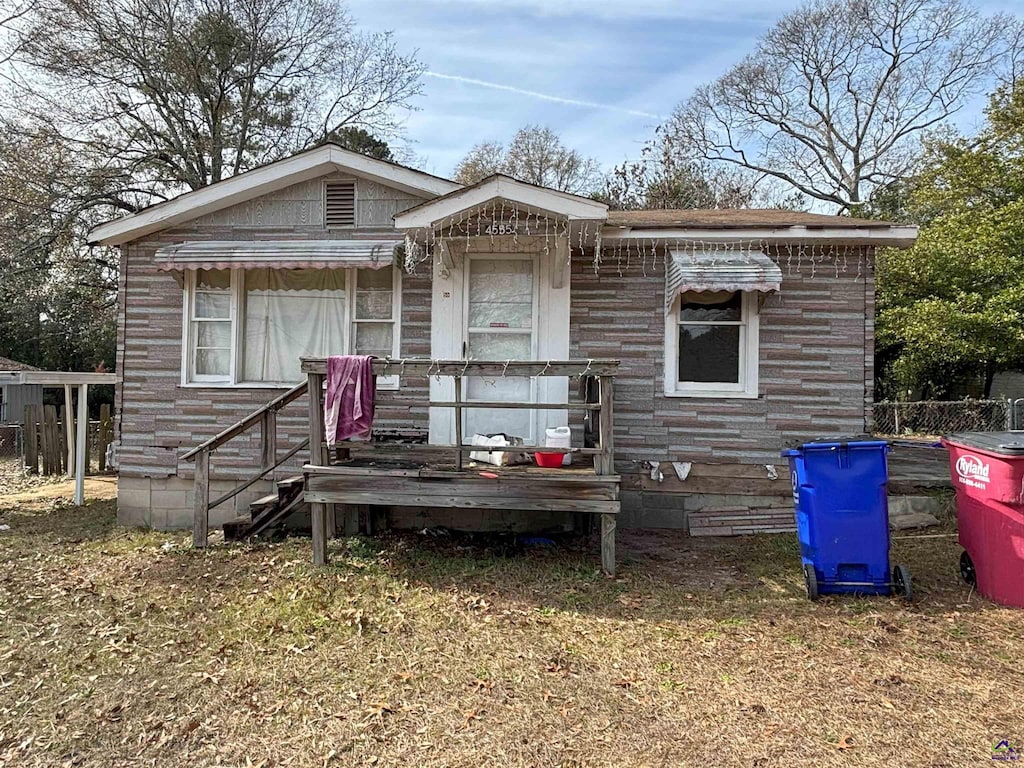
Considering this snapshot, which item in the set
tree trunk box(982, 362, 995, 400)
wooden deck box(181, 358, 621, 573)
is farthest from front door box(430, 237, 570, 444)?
tree trunk box(982, 362, 995, 400)

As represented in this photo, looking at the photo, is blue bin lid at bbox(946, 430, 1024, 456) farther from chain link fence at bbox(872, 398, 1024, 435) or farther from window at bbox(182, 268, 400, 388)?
chain link fence at bbox(872, 398, 1024, 435)

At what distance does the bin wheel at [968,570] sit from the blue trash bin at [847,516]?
65 cm

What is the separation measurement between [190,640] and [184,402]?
12.4 ft

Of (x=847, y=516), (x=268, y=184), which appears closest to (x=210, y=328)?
(x=268, y=184)

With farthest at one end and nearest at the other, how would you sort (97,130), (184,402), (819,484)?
(97,130)
(184,402)
(819,484)

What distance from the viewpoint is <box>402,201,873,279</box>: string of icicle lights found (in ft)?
19.1

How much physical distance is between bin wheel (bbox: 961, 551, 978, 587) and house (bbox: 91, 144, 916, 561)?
182 cm

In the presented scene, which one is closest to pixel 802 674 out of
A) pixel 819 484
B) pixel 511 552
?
pixel 819 484

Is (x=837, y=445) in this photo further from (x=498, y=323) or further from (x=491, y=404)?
(x=498, y=323)

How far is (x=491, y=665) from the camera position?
347cm

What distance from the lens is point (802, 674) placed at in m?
3.33

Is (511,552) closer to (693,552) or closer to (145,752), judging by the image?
(693,552)

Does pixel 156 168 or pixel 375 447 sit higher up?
pixel 156 168

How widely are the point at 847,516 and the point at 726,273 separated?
255 centimetres
